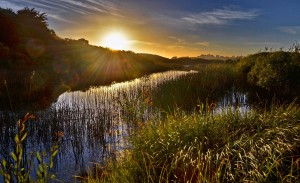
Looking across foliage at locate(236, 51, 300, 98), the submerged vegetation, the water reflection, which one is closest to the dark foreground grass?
the submerged vegetation

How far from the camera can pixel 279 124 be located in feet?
27.9

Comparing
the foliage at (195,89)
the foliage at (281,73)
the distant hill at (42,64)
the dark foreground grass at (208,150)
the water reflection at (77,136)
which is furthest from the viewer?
the distant hill at (42,64)

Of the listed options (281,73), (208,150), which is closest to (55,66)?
(281,73)

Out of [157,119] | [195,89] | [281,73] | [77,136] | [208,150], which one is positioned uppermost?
[281,73]

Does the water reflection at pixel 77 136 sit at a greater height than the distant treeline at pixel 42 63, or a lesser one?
lesser

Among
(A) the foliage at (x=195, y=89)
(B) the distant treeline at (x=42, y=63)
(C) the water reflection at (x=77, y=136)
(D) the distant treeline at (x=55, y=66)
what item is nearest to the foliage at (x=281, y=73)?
(D) the distant treeline at (x=55, y=66)

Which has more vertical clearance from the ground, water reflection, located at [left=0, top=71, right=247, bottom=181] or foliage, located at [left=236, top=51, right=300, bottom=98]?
foliage, located at [left=236, top=51, right=300, bottom=98]

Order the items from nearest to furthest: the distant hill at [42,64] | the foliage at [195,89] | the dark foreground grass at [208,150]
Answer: the dark foreground grass at [208,150] < the foliage at [195,89] < the distant hill at [42,64]

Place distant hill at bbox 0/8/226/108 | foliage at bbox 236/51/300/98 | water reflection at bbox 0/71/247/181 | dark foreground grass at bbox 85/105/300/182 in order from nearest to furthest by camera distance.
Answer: dark foreground grass at bbox 85/105/300/182 → water reflection at bbox 0/71/247/181 → foliage at bbox 236/51/300/98 → distant hill at bbox 0/8/226/108

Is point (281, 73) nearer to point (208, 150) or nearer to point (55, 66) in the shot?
point (208, 150)

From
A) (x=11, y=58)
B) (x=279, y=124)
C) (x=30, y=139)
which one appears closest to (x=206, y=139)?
(x=279, y=124)

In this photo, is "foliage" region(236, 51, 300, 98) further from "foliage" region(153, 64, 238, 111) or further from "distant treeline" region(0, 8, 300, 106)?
"foliage" region(153, 64, 238, 111)

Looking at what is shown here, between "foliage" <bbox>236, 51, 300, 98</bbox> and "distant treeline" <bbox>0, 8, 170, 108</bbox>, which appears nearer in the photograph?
"foliage" <bbox>236, 51, 300, 98</bbox>

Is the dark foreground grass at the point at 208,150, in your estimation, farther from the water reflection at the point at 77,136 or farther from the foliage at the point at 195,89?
the foliage at the point at 195,89
